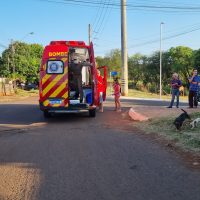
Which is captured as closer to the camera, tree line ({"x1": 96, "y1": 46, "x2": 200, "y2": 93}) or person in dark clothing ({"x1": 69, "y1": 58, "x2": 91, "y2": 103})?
person in dark clothing ({"x1": 69, "y1": 58, "x2": 91, "y2": 103})

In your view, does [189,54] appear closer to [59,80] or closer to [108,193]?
[59,80]

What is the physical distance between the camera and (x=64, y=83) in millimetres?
14719

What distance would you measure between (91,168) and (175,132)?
4110 millimetres

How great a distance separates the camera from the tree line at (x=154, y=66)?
6869 centimetres

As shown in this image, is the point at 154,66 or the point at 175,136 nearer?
the point at 175,136

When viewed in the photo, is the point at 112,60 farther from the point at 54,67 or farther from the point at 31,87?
the point at 54,67

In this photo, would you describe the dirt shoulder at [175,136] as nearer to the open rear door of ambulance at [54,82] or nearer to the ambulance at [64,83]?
the ambulance at [64,83]

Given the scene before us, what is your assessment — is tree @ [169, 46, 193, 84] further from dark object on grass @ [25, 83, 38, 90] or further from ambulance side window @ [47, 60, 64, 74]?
ambulance side window @ [47, 60, 64, 74]

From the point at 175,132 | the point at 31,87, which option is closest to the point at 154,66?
the point at 31,87

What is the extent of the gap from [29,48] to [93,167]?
75.2 m

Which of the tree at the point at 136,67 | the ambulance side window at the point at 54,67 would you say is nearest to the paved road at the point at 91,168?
the ambulance side window at the point at 54,67

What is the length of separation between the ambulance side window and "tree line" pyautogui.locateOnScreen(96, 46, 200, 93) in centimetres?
4971

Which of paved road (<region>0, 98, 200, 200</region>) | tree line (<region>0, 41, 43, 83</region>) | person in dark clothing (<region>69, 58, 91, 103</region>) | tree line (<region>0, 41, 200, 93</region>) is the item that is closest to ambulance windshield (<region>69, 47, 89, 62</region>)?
person in dark clothing (<region>69, 58, 91, 103</region>)

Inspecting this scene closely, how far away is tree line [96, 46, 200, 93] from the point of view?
68.7 m
